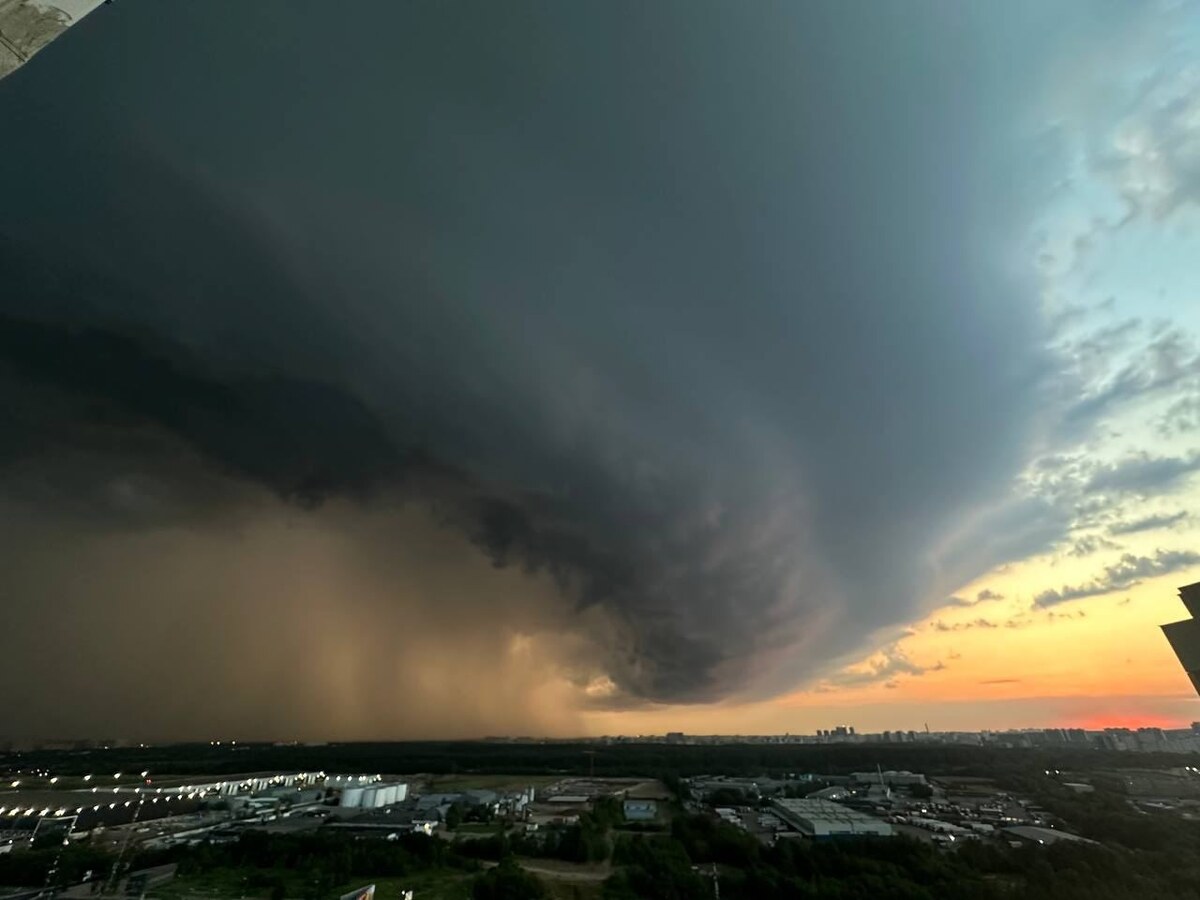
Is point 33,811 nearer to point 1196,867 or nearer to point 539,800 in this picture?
point 539,800

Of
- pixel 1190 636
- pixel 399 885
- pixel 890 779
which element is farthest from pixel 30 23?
pixel 890 779

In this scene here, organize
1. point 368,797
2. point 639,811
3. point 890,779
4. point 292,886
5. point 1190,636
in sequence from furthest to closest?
point 890,779
point 368,797
point 639,811
point 292,886
point 1190,636

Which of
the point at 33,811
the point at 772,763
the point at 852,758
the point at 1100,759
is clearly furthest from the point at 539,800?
the point at 1100,759

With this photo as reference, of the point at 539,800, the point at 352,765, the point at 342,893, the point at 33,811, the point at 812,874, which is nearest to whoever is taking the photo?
the point at 342,893

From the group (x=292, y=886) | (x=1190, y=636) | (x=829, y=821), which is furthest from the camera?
(x=829, y=821)

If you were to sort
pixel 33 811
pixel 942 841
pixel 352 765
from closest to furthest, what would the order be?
pixel 942 841, pixel 33 811, pixel 352 765

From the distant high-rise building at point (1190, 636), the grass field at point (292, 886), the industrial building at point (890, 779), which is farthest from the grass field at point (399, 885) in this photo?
the industrial building at point (890, 779)

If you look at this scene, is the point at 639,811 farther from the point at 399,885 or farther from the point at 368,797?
the point at 399,885
